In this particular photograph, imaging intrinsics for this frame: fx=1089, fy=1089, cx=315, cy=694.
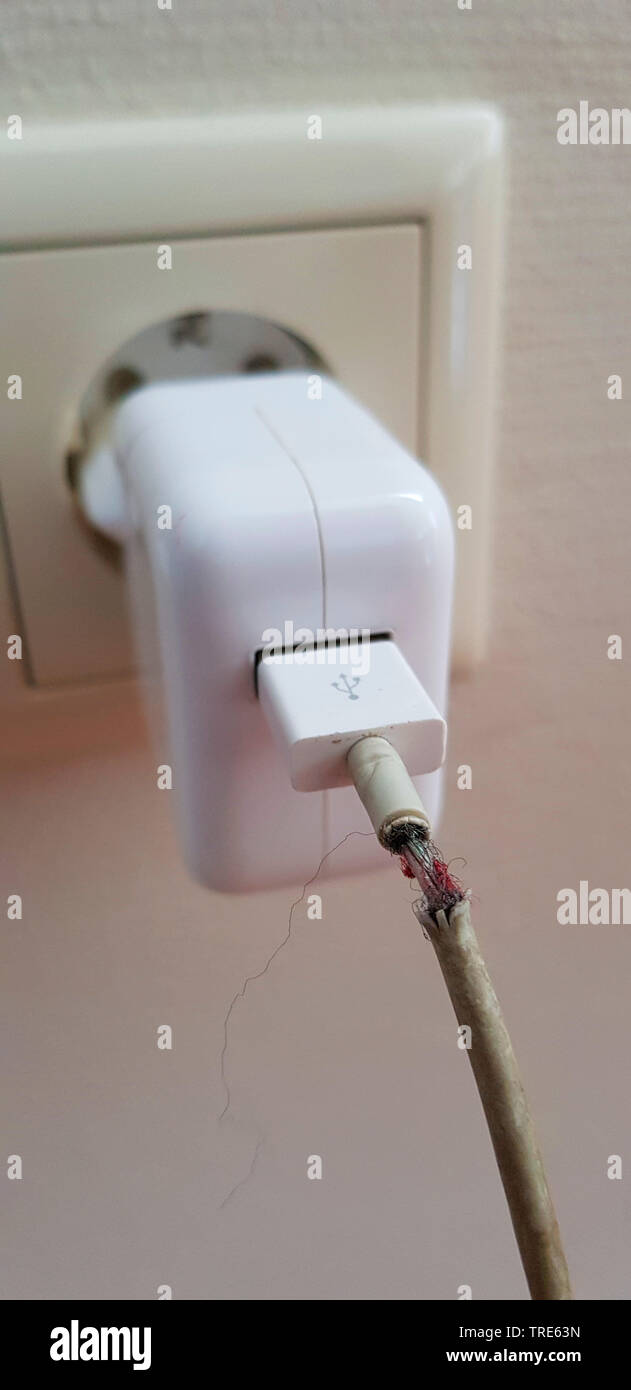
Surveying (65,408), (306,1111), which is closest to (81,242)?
(65,408)

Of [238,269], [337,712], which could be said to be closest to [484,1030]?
[337,712]

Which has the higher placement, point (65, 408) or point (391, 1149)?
point (65, 408)

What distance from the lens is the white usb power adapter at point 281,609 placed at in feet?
0.58

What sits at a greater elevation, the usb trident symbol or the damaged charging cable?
the usb trident symbol

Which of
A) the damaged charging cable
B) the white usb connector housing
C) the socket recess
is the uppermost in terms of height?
the socket recess

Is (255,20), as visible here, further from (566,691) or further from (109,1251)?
(109,1251)

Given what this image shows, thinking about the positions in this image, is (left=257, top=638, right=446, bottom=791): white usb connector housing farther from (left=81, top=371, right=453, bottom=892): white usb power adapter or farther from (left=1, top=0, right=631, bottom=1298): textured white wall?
(left=1, top=0, right=631, bottom=1298): textured white wall

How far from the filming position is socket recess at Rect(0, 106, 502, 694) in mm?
210

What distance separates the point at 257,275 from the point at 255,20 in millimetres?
47

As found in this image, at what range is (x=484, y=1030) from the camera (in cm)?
15

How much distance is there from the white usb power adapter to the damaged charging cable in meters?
0.02

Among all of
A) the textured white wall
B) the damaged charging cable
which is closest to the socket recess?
the textured white wall
